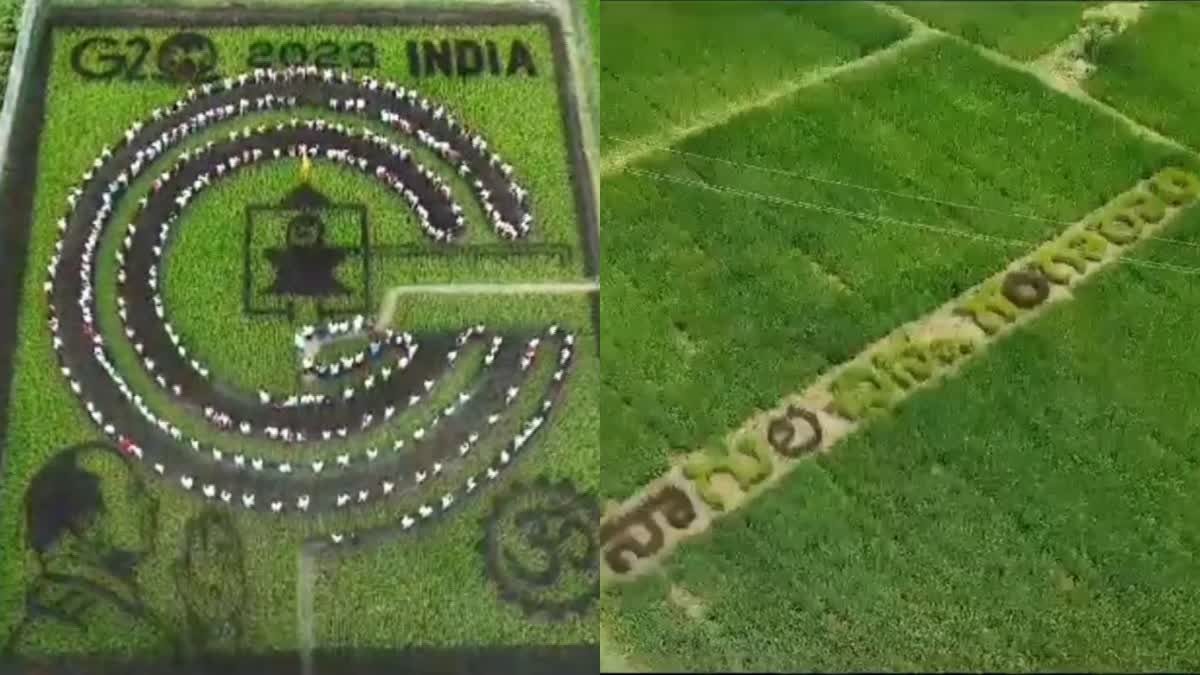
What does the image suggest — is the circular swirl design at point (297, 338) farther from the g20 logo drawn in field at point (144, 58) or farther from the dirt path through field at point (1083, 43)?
the dirt path through field at point (1083, 43)

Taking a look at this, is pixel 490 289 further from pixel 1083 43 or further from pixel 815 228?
pixel 1083 43

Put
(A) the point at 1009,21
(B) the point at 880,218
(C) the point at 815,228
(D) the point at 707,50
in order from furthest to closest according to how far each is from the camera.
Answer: (A) the point at 1009,21
(D) the point at 707,50
(B) the point at 880,218
(C) the point at 815,228

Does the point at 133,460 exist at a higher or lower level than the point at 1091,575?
higher

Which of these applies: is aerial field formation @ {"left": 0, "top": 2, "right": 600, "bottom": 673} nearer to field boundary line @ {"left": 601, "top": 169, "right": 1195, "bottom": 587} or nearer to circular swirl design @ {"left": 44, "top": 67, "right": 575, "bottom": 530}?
circular swirl design @ {"left": 44, "top": 67, "right": 575, "bottom": 530}

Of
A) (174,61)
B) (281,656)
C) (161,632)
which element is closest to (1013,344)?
(281,656)

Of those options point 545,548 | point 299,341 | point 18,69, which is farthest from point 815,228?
point 18,69

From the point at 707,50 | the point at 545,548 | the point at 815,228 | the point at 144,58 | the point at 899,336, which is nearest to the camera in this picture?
the point at 545,548

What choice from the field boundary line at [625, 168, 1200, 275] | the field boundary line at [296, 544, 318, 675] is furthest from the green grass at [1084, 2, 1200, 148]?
the field boundary line at [296, 544, 318, 675]

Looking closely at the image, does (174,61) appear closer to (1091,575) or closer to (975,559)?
(975,559)
